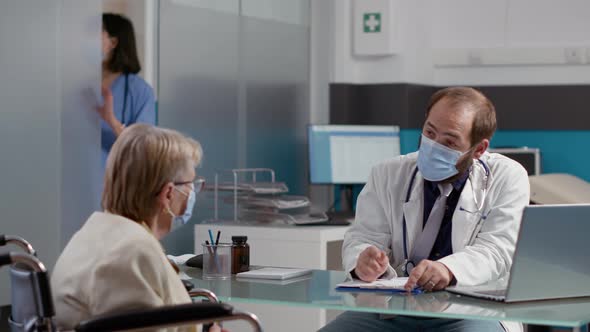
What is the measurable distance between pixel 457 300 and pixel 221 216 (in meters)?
2.78

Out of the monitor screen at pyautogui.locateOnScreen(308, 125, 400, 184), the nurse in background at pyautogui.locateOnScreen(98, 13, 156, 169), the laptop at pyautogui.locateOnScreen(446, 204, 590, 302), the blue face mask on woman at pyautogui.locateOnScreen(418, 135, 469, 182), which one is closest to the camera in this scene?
the laptop at pyautogui.locateOnScreen(446, 204, 590, 302)

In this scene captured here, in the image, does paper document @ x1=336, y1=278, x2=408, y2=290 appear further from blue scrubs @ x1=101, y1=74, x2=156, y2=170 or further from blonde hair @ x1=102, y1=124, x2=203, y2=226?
A: blue scrubs @ x1=101, y1=74, x2=156, y2=170

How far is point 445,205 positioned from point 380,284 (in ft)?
1.55

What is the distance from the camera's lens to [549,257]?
2.21 meters

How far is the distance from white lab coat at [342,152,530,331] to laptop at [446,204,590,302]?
0.30 meters

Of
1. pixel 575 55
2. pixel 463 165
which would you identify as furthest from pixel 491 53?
pixel 463 165

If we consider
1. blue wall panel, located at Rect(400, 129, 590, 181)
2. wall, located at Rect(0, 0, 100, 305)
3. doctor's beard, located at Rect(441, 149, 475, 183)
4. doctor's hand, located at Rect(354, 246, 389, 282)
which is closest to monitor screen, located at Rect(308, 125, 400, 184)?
blue wall panel, located at Rect(400, 129, 590, 181)

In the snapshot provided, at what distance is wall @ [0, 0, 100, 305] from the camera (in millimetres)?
3076

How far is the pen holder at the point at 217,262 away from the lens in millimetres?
2639

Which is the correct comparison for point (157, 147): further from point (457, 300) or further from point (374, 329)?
point (374, 329)

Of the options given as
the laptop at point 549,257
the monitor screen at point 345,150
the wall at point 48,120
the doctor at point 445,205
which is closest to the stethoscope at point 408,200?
the doctor at point 445,205

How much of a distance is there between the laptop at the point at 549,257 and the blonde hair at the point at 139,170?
777 millimetres

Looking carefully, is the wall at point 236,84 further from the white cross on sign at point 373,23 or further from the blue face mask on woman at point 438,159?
the blue face mask on woman at point 438,159

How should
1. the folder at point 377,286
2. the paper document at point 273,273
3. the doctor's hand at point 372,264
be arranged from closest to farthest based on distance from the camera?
the folder at point 377,286
the doctor's hand at point 372,264
the paper document at point 273,273
